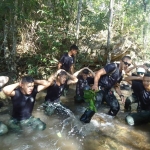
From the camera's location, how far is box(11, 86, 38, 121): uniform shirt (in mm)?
4625

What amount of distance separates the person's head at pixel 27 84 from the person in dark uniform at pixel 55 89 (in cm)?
140

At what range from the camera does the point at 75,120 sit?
583cm

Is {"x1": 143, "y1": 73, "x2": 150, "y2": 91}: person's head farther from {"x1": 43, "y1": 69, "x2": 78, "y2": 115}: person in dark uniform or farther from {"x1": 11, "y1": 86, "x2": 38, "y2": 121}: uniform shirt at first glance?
{"x1": 11, "y1": 86, "x2": 38, "y2": 121}: uniform shirt

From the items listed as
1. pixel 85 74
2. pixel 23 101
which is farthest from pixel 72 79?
pixel 23 101

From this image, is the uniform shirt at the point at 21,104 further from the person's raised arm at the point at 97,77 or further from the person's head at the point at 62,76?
the person's raised arm at the point at 97,77

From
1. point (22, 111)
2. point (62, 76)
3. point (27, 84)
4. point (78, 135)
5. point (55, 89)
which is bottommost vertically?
point (78, 135)

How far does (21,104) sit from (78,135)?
159 centimetres

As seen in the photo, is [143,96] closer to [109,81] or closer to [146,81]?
[146,81]

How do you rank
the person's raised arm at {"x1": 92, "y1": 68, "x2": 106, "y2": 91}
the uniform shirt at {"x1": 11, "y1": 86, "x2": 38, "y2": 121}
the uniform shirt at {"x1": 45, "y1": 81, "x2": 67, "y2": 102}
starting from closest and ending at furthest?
1. the uniform shirt at {"x1": 11, "y1": 86, "x2": 38, "y2": 121}
2. the person's raised arm at {"x1": 92, "y1": 68, "x2": 106, "y2": 91}
3. the uniform shirt at {"x1": 45, "y1": 81, "x2": 67, "y2": 102}

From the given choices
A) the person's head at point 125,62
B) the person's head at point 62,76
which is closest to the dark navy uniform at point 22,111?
the person's head at point 62,76

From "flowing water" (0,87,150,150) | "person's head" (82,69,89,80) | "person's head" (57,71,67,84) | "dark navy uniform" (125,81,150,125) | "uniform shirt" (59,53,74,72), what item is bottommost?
"flowing water" (0,87,150,150)

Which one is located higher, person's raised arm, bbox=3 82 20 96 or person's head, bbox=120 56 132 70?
person's head, bbox=120 56 132 70

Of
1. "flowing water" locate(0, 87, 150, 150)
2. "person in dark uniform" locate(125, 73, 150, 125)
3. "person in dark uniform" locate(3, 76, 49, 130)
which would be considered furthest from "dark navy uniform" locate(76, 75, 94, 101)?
"person in dark uniform" locate(3, 76, 49, 130)

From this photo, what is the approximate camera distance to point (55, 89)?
607 centimetres
